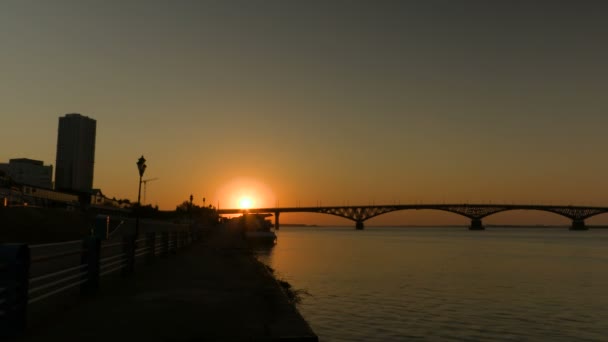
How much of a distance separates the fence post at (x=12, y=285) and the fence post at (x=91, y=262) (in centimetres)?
450

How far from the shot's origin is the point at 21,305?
993cm

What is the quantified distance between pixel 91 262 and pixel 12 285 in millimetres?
5438

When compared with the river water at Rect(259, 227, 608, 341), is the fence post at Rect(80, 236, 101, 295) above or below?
above

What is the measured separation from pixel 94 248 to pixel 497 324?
14.4 m

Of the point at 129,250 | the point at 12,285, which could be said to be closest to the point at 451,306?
the point at 129,250

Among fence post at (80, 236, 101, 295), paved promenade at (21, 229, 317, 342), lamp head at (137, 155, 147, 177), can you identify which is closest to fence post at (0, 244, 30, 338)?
paved promenade at (21, 229, 317, 342)

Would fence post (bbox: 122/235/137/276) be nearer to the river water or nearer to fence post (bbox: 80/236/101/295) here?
fence post (bbox: 80/236/101/295)

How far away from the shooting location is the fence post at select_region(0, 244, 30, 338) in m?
9.40

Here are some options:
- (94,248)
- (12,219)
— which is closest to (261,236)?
(12,219)

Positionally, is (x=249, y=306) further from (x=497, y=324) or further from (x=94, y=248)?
(x=497, y=324)

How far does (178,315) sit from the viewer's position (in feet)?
39.7

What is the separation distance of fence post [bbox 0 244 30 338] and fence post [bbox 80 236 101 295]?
14.8 ft

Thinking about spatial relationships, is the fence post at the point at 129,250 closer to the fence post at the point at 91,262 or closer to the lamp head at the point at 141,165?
the fence post at the point at 91,262

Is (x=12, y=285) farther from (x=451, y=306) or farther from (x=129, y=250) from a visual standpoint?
(x=451, y=306)
